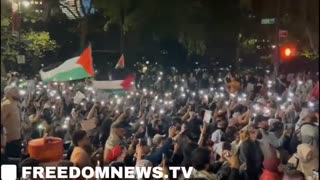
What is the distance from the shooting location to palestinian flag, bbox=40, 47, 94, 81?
3.22m

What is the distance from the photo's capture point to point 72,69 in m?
3.25

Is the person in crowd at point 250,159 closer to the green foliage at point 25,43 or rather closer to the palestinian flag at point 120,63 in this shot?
the palestinian flag at point 120,63

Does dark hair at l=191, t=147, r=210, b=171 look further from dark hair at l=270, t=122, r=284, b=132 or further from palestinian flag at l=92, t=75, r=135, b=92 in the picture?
palestinian flag at l=92, t=75, r=135, b=92

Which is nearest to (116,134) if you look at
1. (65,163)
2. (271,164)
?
(65,163)

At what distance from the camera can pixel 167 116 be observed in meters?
3.37

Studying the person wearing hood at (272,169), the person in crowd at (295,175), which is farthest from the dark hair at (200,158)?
the person in crowd at (295,175)

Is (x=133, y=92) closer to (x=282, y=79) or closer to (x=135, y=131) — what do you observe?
(x=135, y=131)

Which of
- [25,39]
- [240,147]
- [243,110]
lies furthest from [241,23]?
[25,39]

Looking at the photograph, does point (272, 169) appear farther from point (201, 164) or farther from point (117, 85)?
point (117, 85)

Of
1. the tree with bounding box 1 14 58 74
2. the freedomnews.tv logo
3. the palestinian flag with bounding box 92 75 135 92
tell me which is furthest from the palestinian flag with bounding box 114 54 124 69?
the freedomnews.tv logo

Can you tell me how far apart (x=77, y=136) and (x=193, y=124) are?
2.18ft

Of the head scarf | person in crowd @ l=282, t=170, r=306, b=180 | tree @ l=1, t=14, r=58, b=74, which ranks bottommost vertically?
person in crowd @ l=282, t=170, r=306, b=180

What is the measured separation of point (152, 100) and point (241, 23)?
0.67 meters

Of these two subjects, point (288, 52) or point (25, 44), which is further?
point (288, 52)
